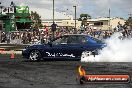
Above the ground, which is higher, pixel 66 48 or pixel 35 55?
pixel 66 48

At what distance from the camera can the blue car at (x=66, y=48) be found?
64.4ft

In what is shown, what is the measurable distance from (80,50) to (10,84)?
890 cm

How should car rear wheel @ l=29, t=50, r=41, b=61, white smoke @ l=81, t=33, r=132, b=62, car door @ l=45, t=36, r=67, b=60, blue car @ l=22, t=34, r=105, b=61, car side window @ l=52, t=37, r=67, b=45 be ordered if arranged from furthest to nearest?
car rear wheel @ l=29, t=50, r=41, b=61 < car side window @ l=52, t=37, r=67, b=45 < car door @ l=45, t=36, r=67, b=60 < blue car @ l=22, t=34, r=105, b=61 < white smoke @ l=81, t=33, r=132, b=62

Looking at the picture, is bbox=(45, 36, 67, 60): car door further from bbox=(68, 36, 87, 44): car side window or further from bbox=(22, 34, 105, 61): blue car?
bbox=(68, 36, 87, 44): car side window

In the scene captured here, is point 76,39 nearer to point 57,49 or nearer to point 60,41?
point 60,41

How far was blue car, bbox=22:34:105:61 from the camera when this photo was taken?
19.6 meters

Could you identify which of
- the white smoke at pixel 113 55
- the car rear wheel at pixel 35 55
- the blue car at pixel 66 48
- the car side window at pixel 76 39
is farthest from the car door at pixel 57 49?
the white smoke at pixel 113 55

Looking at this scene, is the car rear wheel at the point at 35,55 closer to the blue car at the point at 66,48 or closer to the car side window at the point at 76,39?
the blue car at the point at 66,48

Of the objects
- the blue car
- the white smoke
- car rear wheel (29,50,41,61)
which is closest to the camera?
the white smoke

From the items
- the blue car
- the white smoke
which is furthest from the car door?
the white smoke

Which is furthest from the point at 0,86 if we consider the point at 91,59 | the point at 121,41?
the point at 121,41

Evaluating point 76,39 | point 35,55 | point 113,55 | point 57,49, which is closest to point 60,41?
point 57,49

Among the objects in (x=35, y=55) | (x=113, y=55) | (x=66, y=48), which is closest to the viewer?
(x=113, y=55)

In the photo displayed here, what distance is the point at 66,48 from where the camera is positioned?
1988cm
